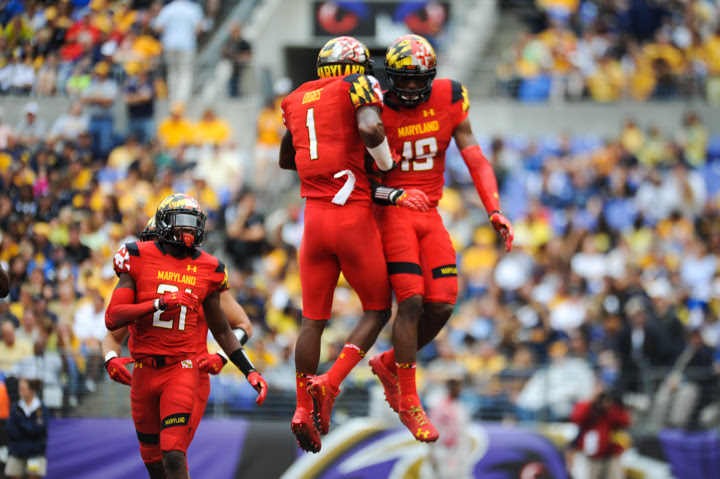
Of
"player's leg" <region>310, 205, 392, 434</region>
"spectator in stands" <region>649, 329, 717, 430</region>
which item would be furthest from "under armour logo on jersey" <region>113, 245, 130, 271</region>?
"spectator in stands" <region>649, 329, 717, 430</region>

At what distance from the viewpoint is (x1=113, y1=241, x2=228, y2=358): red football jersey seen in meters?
9.62

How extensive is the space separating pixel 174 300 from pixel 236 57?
11.0 m

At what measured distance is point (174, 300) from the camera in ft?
30.4

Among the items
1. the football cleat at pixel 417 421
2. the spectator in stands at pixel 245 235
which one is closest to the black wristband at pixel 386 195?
the football cleat at pixel 417 421

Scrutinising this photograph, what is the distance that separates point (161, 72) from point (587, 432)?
9.50 meters

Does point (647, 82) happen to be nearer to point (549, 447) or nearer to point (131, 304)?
point (549, 447)

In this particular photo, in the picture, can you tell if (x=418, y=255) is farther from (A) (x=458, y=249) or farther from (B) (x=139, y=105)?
(B) (x=139, y=105)

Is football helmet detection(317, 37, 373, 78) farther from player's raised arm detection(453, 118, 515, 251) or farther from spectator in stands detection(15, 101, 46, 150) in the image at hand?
spectator in stands detection(15, 101, 46, 150)

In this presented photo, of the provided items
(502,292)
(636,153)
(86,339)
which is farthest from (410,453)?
(636,153)

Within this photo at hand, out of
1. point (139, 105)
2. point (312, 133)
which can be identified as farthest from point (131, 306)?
point (139, 105)

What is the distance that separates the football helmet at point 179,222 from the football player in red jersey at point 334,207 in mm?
1176

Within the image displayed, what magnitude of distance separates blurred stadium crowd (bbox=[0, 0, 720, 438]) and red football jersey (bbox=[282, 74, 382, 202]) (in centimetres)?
609

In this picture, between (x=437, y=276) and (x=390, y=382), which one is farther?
(x=390, y=382)

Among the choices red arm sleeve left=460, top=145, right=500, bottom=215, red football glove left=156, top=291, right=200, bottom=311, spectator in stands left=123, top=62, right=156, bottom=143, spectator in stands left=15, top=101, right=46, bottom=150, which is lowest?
spectator in stands left=123, top=62, right=156, bottom=143
